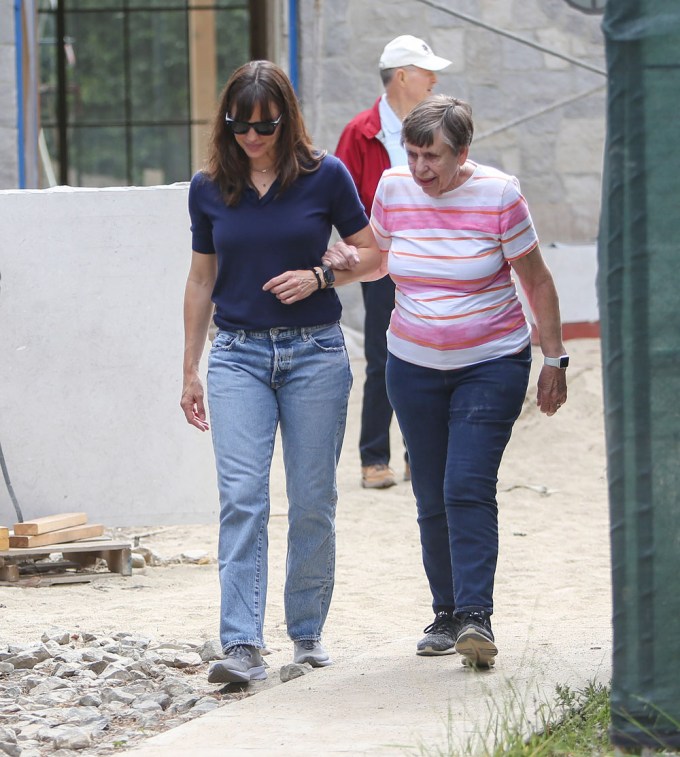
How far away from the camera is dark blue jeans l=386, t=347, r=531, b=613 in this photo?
4.30 meters

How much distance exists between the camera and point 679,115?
3.35 metres

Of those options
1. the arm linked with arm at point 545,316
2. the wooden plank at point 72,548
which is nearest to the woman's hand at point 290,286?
the arm linked with arm at point 545,316

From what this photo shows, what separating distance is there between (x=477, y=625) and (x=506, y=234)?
108cm

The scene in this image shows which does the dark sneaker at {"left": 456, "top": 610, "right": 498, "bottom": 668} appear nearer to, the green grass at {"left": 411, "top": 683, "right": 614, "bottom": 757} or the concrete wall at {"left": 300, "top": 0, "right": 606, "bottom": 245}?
the green grass at {"left": 411, "top": 683, "right": 614, "bottom": 757}

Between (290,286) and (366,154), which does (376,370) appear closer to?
(366,154)

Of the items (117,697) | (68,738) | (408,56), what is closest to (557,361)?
(117,697)

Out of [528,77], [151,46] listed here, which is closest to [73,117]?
[151,46]

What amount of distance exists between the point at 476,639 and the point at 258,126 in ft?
5.01

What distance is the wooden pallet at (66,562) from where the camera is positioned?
20.7ft

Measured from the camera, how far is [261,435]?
14.5ft

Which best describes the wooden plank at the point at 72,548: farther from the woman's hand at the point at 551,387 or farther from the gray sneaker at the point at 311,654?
the woman's hand at the point at 551,387

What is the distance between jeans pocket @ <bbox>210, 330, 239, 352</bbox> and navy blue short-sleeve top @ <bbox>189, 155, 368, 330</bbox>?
24 mm

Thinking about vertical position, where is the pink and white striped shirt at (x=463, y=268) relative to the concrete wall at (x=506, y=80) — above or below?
below

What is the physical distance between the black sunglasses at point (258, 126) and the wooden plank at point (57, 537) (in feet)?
8.52
